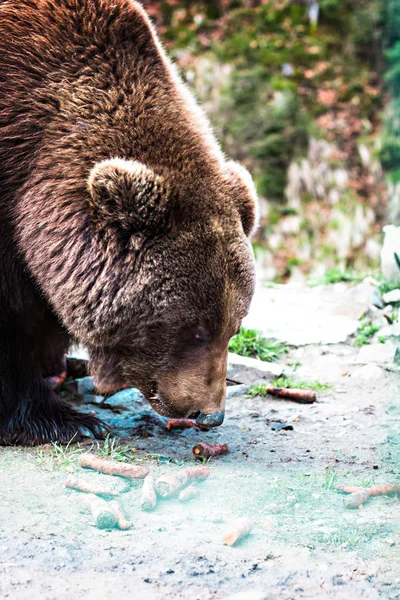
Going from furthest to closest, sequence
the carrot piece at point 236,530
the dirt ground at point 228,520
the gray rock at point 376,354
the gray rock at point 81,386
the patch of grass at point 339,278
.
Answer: the patch of grass at point 339,278 → the gray rock at point 376,354 → the gray rock at point 81,386 → the carrot piece at point 236,530 → the dirt ground at point 228,520

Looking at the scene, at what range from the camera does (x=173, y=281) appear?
3.28m

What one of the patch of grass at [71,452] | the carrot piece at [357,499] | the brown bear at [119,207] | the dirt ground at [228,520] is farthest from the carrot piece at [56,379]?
the carrot piece at [357,499]

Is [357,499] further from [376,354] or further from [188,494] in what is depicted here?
[376,354]

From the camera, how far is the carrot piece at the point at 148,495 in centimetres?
291

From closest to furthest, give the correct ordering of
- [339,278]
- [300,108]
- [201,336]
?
[201,336] → [339,278] → [300,108]

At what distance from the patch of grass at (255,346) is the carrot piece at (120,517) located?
2585 mm

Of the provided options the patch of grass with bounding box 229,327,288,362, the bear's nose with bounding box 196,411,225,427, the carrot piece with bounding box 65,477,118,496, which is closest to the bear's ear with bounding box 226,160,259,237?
the bear's nose with bounding box 196,411,225,427

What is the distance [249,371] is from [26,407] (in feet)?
5.32

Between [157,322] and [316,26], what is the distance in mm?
10676

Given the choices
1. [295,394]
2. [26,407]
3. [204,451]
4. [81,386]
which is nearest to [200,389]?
[204,451]

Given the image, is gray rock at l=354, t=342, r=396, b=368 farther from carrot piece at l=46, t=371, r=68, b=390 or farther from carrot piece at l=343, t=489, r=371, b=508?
carrot piece at l=343, t=489, r=371, b=508

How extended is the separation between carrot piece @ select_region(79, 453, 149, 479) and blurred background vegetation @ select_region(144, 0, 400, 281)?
5801 mm

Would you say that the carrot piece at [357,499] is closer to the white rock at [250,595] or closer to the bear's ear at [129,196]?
the white rock at [250,595]

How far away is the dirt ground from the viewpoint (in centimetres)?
228
